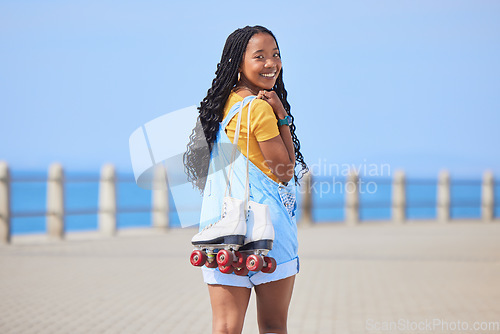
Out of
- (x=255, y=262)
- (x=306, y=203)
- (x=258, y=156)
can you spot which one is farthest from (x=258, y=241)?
(x=306, y=203)

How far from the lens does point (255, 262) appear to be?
2.74 metres

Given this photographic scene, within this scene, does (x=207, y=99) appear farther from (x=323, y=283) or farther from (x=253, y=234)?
(x=323, y=283)

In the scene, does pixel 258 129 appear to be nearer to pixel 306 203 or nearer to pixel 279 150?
pixel 279 150

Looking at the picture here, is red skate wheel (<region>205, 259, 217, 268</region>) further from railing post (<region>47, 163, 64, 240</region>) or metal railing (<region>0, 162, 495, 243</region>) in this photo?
railing post (<region>47, 163, 64, 240</region>)

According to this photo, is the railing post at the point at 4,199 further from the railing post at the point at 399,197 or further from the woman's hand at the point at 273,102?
the woman's hand at the point at 273,102

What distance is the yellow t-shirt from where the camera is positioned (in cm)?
284

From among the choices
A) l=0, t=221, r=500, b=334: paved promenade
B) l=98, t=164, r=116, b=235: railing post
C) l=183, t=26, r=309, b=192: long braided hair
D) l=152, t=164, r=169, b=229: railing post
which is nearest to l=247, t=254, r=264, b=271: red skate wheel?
l=183, t=26, r=309, b=192: long braided hair

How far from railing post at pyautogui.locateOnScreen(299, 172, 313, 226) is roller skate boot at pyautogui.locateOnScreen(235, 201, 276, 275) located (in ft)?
49.6

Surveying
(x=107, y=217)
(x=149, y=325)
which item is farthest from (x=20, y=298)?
(x=107, y=217)

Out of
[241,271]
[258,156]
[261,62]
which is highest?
[261,62]

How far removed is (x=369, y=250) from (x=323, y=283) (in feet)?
13.7

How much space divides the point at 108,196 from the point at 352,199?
6.86 metres

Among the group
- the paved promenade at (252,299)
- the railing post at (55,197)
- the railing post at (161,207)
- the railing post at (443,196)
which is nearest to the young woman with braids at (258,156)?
the paved promenade at (252,299)

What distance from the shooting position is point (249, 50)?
10.1 ft
